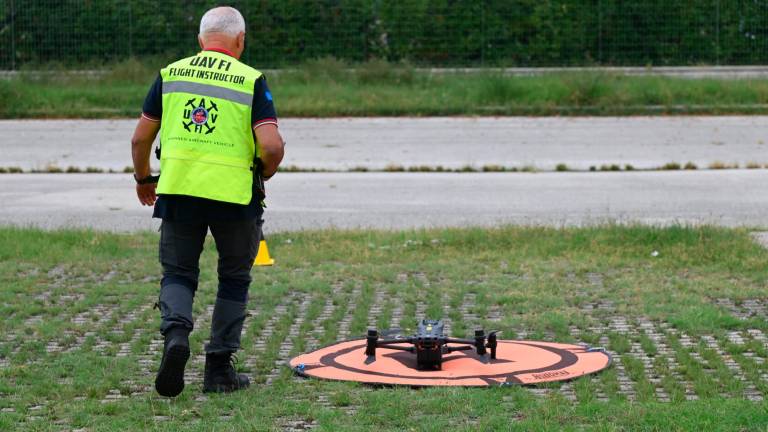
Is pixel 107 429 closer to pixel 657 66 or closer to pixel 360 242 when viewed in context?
pixel 360 242

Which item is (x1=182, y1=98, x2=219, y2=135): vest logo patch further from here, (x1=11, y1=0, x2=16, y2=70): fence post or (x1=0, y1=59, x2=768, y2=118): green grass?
(x1=11, y1=0, x2=16, y2=70): fence post

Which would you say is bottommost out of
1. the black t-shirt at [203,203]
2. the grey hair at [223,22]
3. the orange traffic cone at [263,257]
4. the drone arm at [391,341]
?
the orange traffic cone at [263,257]

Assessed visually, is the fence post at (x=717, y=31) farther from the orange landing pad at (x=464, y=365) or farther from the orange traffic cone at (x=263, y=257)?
the orange landing pad at (x=464, y=365)

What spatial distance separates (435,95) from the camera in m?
24.7

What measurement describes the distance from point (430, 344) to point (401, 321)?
1.60m

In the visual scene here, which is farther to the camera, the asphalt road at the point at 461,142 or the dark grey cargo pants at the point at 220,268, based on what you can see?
the asphalt road at the point at 461,142

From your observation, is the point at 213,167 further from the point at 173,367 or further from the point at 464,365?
the point at 464,365

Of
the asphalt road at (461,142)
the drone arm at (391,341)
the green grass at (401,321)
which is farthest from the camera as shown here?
the asphalt road at (461,142)

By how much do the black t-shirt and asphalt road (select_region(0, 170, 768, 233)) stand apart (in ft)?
19.8

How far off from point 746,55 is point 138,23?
12889 millimetres

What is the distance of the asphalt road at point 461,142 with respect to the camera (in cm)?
1823

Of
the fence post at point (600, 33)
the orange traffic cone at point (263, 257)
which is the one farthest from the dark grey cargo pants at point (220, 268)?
the fence post at point (600, 33)

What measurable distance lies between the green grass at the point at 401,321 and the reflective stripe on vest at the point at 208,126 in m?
0.99

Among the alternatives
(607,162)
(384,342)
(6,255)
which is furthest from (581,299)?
(607,162)
